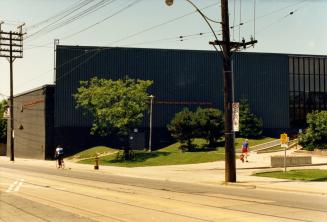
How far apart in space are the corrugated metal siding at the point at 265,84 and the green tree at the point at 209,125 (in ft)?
52.4

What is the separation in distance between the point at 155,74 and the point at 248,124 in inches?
546

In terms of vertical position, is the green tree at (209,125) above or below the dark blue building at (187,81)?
below

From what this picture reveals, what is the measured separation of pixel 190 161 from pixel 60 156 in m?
10.2

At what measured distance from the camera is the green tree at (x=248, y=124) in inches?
2689

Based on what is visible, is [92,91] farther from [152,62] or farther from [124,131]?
[152,62]

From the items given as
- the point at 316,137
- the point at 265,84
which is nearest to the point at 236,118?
the point at 316,137

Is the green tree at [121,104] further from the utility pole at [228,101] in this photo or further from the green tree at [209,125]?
the utility pole at [228,101]

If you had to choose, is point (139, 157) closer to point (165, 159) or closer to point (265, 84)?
point (165, 159)

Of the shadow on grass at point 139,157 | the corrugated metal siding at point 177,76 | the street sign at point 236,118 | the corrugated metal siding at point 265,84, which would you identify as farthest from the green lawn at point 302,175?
the corrugated metal siding at point 265,84

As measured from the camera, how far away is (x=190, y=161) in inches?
1645

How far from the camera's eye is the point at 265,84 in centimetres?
7494

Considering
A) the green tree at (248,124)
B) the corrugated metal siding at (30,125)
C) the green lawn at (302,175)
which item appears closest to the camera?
the green lawn at (302,175)

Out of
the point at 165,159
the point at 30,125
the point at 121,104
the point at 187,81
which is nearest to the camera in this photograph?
the point at 165,159

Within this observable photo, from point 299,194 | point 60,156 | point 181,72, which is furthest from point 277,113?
point 299,194
